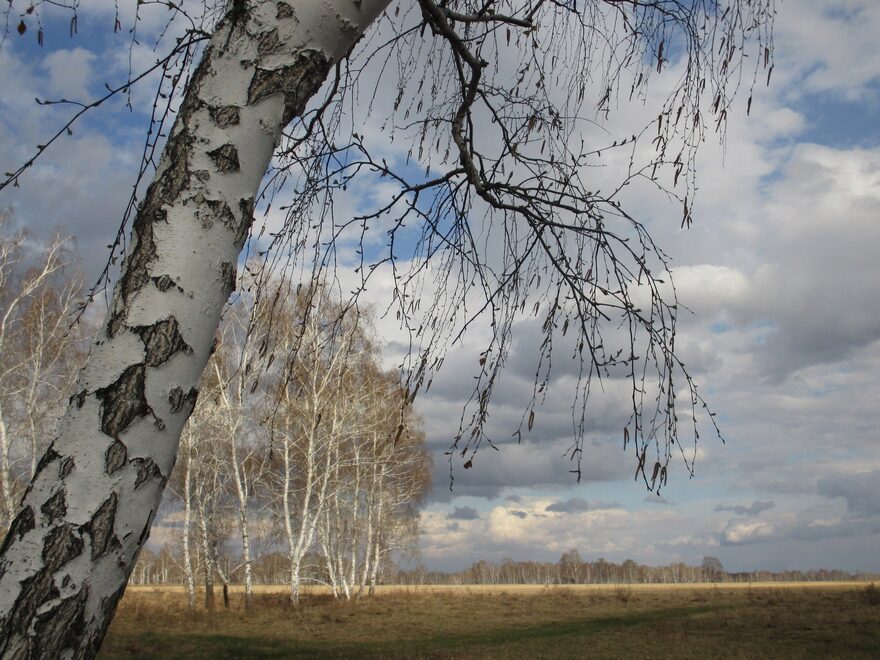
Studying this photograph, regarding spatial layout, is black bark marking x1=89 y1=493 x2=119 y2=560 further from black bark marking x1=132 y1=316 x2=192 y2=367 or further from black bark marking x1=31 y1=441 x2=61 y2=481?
black bark marking x1=132 y1=316 x2=192 y2=367

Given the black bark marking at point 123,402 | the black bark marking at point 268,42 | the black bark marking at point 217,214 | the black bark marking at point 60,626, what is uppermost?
the black bark marking at point 268,42

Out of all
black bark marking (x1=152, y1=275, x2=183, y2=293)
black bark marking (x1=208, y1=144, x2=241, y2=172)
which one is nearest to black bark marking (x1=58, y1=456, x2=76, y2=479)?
black bark marking (x1=152, y1=275, x2=183, y2=293)

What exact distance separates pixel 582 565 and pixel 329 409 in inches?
2227

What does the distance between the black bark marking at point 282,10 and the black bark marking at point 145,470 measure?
0.90m

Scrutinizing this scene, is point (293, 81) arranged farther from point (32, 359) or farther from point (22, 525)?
point (32, 359)

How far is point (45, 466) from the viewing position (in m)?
1.19

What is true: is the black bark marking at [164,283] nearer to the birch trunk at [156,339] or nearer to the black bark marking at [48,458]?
the birch trunk at [156,339]

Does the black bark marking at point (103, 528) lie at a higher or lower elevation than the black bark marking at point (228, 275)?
lower

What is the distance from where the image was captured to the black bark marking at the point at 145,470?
1.19 metres

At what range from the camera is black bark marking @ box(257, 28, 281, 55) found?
1408mm

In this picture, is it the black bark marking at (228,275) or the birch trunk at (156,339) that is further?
the black bark marking at (228,275)

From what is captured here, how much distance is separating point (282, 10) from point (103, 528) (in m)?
1.04

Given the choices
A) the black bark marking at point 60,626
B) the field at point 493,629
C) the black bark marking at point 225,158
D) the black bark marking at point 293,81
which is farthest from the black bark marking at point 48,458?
the field at point 493,629

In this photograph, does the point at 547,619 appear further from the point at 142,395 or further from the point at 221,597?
the point at 142,395
